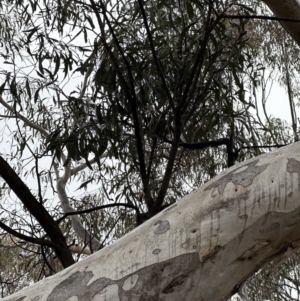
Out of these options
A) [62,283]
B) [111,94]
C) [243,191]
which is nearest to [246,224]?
[243,191]

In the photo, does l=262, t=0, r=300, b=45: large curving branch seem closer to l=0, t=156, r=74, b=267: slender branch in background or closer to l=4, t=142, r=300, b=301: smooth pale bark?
l=0, t=156, r=74, b=267: slender branch in background

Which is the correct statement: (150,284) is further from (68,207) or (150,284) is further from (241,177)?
(68,207)

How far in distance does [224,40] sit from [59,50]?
2.04 ft

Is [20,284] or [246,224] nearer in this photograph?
[246,224]

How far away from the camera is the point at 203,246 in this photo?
85 cm

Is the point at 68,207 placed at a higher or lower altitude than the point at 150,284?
higher

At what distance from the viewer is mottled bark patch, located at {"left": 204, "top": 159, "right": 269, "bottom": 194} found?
0.89 metres

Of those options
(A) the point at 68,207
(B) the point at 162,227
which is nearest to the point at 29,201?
(B) the point at 162,227

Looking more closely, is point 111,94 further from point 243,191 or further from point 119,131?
point 243,191

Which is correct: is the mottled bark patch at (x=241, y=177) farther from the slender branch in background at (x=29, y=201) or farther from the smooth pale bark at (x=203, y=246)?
the slender branch in background at (x=29, y=201)

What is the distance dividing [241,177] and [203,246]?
0.12 metres

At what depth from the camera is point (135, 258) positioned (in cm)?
85

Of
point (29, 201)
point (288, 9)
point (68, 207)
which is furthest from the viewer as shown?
point (68, 207)

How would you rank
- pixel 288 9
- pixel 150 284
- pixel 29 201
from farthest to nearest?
1. pixel 288 9
2. pixel 29 201
3. pixel 150 284
